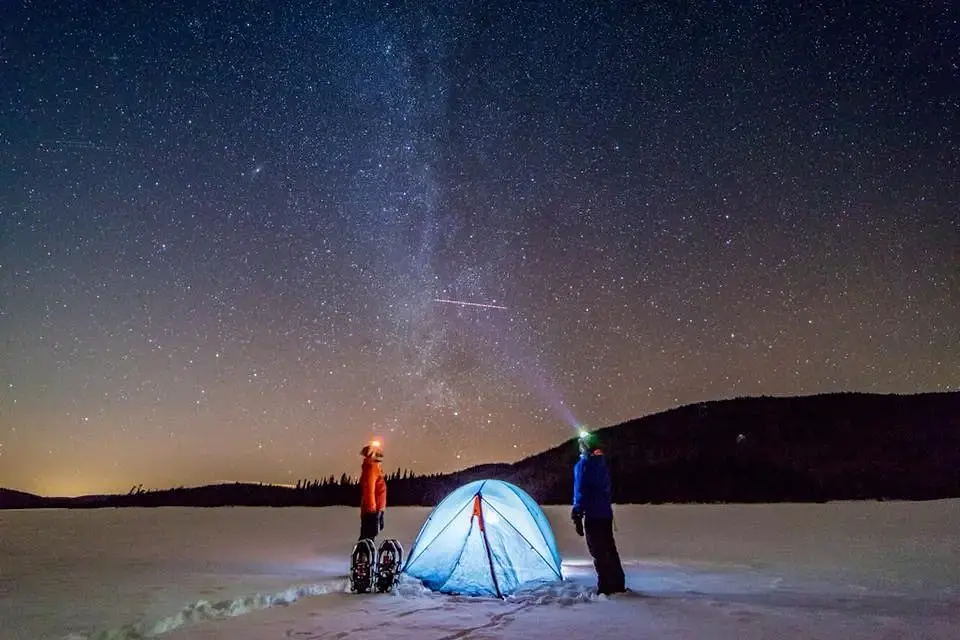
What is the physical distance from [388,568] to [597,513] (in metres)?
3.12

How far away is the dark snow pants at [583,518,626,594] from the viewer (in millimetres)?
10195

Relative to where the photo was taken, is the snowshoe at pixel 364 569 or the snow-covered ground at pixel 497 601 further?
the snowshoe at pixel 364 569

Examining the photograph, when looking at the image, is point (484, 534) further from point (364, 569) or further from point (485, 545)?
point (364, 569)

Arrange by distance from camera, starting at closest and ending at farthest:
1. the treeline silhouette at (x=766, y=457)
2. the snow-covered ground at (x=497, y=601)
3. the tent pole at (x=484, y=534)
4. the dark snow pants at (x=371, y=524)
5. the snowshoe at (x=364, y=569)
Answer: the snow-covered ground at (x=497, y=601) → the tent pole at (x=484, y=534) → the snowshoe at (x=364, y=569) → the dark snow pants at (x=371, y=524) → the treeline silhouette at (x=766, y=457)

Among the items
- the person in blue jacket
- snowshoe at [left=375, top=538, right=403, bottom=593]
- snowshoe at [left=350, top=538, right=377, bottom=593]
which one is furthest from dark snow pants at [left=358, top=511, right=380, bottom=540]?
the person in blue jacket

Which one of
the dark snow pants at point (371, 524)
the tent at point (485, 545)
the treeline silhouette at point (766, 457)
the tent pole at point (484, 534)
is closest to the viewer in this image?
the tent pole at point (484, 534)

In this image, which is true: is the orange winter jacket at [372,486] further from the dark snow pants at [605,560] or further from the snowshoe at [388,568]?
the dark snow pants at [605,560]

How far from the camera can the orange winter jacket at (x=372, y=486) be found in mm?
11727

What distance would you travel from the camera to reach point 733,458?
367ft

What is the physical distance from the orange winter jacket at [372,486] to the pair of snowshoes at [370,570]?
1.17 meters

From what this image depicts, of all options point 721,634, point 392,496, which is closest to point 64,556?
point 721,634

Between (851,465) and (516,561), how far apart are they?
341 feet

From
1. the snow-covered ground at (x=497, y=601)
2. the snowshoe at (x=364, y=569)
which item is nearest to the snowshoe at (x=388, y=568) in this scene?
the snowshoe at (x=364, y=569)

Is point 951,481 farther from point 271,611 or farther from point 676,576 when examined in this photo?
point 271,611
